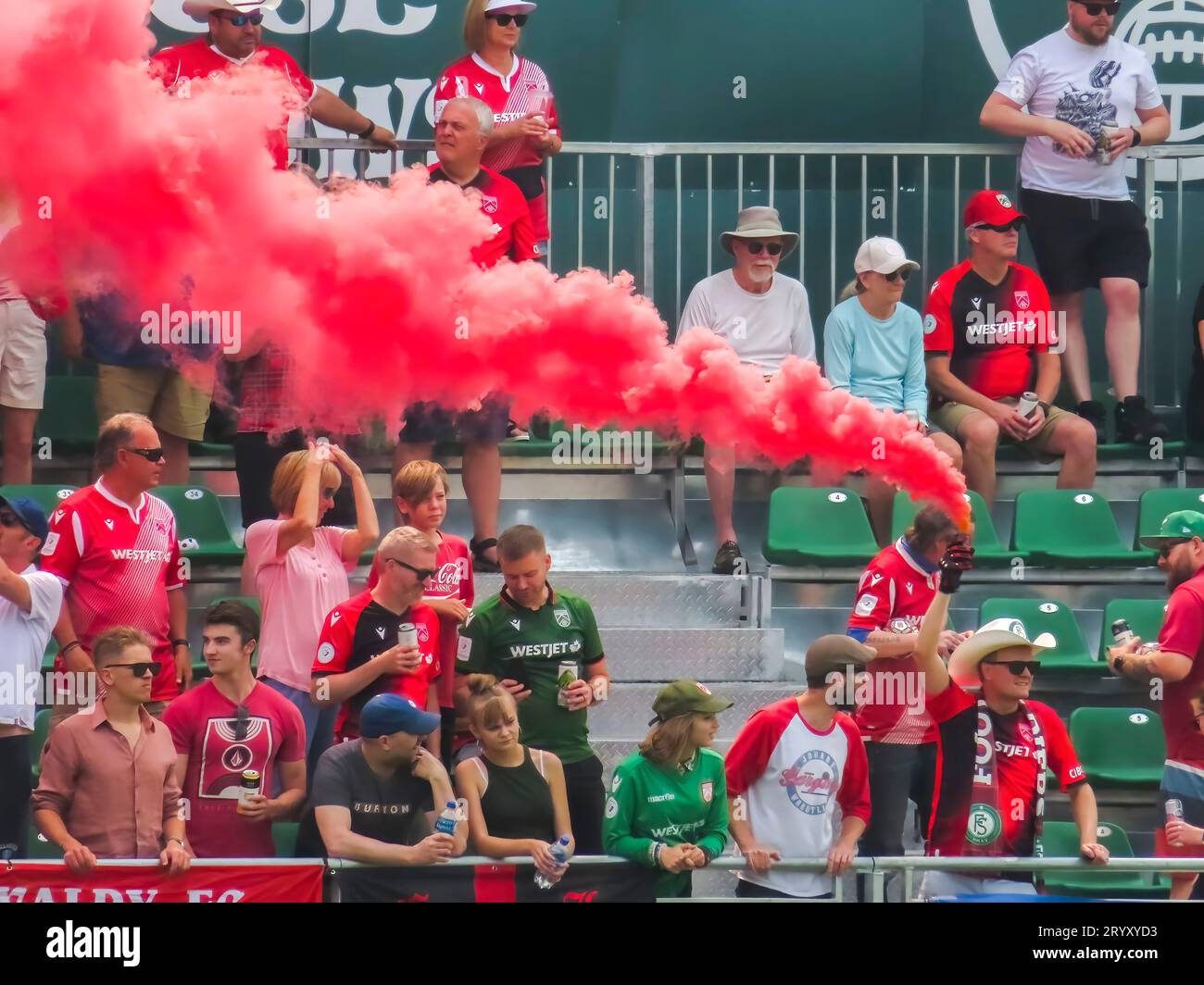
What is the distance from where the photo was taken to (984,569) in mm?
9320

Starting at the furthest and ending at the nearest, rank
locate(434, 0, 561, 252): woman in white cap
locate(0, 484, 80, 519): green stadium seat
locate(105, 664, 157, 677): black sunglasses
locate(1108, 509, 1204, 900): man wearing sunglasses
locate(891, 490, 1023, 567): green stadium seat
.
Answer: locate(434, 0, 561, 252): woman in white cap → locate(891, 490, 1023, 567): green stadium seat → locate(0, 484, 80, 519): green stadium seat → locate(1108, 509, 1204, 900): man wearing sunglasses → locate(105, 664, 157, 677): black sunglasses

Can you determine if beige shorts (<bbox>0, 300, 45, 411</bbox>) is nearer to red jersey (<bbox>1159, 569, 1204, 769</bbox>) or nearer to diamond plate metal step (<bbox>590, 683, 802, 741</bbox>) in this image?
diamond plate metal step (<bbox>590, 683, 802, 741</bbox>)

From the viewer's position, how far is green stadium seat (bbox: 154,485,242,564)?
8.60 m

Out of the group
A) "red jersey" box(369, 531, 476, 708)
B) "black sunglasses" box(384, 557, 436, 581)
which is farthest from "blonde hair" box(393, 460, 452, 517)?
"black sunglasses" box(384, 557, 436, 581)

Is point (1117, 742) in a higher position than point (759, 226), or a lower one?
lower

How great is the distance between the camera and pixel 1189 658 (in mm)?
7473

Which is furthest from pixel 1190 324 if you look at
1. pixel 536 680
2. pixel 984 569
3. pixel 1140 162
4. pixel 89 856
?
pixel 89 856

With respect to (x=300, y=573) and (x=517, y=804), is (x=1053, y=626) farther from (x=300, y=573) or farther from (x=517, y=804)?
(x=300, y=573)

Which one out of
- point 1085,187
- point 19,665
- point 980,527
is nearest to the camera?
point 19,665

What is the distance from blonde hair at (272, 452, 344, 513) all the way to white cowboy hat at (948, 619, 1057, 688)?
2499 millimetres

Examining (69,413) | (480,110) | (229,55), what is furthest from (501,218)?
(69,413)

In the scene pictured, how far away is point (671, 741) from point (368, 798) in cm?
106
